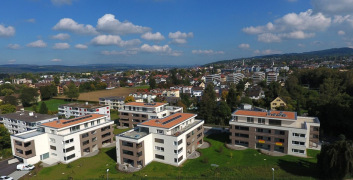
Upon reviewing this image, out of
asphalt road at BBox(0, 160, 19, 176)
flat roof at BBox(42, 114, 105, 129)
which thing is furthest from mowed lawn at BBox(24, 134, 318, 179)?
flat roof at BBox(42, 114, 105, 129)

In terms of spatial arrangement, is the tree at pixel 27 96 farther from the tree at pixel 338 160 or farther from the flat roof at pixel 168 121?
the tree at pixel 338 160

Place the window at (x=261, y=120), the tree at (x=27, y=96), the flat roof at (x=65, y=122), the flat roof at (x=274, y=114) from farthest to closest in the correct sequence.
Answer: the tree at (x=27, y=96), the window at (x=261, y=120), the flat roof at (x=274, y=114), the flat roof at (x=65, y=122)

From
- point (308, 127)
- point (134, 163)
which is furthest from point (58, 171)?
point (308, 127)

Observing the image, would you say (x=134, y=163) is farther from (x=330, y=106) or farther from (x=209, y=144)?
(x=330, y=106)

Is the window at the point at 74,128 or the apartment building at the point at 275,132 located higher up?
the window at the point at 74,128

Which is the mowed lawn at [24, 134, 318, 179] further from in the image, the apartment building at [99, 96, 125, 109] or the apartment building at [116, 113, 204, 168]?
the apartment building at [99, 96, 125, 109]

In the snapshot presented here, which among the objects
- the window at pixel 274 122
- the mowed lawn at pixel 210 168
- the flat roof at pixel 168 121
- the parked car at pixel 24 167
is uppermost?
the flat roof at pixel 168 121

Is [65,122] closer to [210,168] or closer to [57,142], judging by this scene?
[57,142]

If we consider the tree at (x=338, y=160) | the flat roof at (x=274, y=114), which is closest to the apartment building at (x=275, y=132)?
the flat roof at (x=274, y=114)
